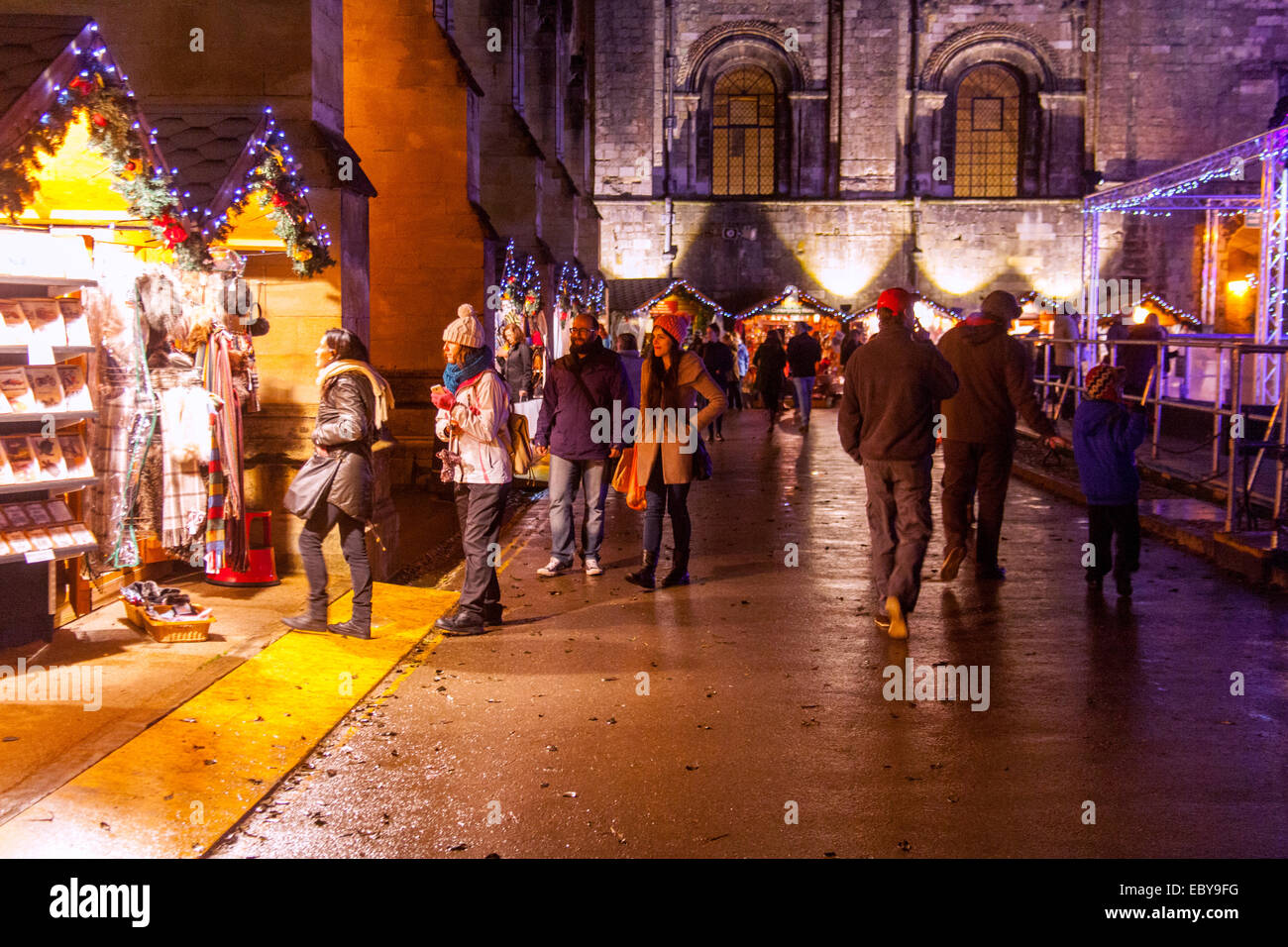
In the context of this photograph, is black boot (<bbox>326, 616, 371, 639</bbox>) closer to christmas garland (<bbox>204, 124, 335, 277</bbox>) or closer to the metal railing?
christmas garland (<bbox>204, 124, 335, 277</bbox>)

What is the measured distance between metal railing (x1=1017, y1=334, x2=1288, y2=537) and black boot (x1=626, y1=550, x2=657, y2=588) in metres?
3.32

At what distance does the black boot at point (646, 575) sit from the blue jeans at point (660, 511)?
0.14 feet

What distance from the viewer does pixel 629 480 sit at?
30.2 feet

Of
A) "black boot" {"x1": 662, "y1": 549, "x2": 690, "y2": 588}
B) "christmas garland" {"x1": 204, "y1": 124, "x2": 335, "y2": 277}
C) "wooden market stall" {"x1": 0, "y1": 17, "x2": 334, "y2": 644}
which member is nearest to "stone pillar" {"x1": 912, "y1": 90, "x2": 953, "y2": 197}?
"christmas garland" {"x1": 204, "y1": 124, "x2": 335, "y2": 277}

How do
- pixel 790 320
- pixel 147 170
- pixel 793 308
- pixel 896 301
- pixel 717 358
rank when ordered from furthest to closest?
pixel 793 308
pixel 790 320
pixel 717 358
pixel 896 301
pixel 147 170

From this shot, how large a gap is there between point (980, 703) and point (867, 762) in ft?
3.64

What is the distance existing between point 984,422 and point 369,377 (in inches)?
169

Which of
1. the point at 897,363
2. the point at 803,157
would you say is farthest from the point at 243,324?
the point at 803,157

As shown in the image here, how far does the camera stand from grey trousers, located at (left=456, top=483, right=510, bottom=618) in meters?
7.78

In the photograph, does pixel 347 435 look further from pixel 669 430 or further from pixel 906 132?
pixel 906 132

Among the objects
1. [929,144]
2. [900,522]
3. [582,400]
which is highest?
[929,144]

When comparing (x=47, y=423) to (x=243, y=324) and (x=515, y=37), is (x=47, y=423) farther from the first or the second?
(x=515, y=37)

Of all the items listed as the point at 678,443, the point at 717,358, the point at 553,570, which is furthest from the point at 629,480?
the point at 717,358

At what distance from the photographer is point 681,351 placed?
923 centimetres
